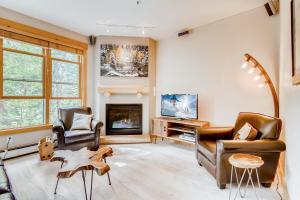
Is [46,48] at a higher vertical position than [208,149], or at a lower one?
higher

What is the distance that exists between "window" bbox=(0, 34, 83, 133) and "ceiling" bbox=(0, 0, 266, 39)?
67cm

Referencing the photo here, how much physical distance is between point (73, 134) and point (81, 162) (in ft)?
5.28

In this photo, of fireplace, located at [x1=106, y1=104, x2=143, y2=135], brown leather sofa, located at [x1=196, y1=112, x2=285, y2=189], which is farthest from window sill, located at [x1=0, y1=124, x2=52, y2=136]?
brown leather sofa, located at [x1=196, y1=112, x2=285, y2=189]

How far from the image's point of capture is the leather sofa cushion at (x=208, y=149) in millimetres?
2560

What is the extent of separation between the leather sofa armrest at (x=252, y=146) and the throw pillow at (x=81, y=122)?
280 centimetres

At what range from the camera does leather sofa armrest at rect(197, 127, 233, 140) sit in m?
3.13

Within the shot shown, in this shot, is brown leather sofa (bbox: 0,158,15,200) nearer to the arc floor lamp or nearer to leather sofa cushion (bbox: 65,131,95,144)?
leather sofa cushion (bbox: 65,131,95,144)

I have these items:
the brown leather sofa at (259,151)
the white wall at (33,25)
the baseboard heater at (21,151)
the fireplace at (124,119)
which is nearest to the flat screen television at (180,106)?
the fireplace at (124,119)

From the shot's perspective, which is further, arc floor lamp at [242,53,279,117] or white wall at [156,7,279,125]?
white wall at [156,7,279,125]

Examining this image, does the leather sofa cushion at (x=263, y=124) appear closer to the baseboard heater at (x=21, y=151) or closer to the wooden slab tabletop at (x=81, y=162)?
the wooden slab tabletop at (x=81, y=162)

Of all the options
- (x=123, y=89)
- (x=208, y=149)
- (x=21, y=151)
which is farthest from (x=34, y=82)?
(x=208, y=149)

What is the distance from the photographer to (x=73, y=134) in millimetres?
3646

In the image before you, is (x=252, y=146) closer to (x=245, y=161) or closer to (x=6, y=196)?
(x=245, y=161)

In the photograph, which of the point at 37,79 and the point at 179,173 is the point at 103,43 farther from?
the point at 179,173
